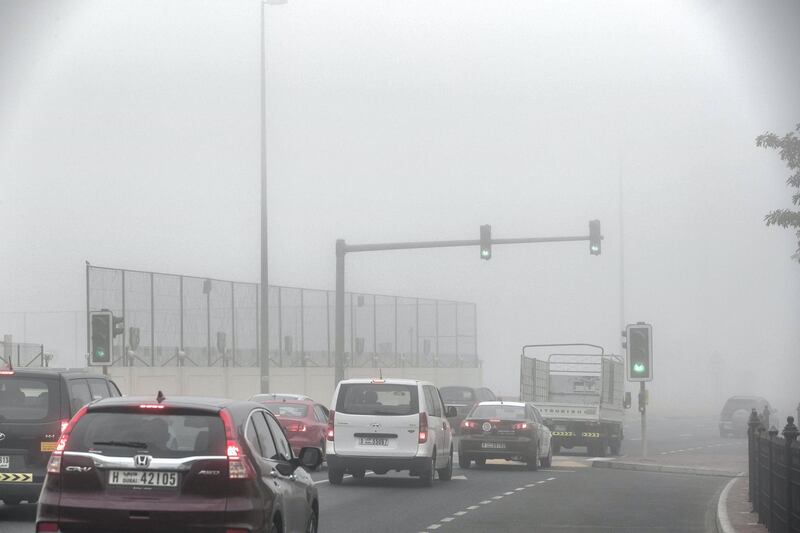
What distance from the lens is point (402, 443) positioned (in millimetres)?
24500

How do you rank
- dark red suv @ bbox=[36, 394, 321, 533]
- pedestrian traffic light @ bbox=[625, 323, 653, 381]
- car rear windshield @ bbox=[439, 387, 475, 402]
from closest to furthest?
1. dark red suv @ bbox=[36, 394, 321, 533]
2. pedestrian traffic light @ bbox=[625, 323, 653, 381]
3. car rear windshield @ bbox=[439, 387, 475, 402]

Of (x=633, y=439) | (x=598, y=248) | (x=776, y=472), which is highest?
(x=598, y=248)

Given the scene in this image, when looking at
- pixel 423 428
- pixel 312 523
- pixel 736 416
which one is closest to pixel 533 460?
pixel 423 428

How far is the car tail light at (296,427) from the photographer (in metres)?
28.9

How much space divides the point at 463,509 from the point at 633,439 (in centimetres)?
3249

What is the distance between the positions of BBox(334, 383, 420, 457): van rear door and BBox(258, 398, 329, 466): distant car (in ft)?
13.3

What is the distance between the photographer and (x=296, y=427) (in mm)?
29000

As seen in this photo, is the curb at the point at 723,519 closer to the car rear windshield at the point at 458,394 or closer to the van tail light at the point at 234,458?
the van tail light at the point at 234,458

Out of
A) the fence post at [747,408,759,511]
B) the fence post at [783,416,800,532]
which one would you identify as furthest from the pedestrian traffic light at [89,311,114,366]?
the fence post at [783,416,800,532]

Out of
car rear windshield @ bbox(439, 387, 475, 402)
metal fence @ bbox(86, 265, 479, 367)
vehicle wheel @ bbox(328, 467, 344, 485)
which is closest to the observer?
vehicle wheel @ bbox(328, 467, 344, 485)

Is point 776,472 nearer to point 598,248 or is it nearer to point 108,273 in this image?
point 598,248

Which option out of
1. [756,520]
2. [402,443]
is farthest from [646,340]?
[756,520]

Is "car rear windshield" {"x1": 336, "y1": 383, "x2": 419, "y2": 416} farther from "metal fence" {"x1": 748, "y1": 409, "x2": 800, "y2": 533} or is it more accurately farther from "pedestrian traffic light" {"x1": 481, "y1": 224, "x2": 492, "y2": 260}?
"pedestrian traffic light" {"x1": 481, "y1": 224, "x2": 492, "y2": 260}

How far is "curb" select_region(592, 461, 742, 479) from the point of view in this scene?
30.5 metres
